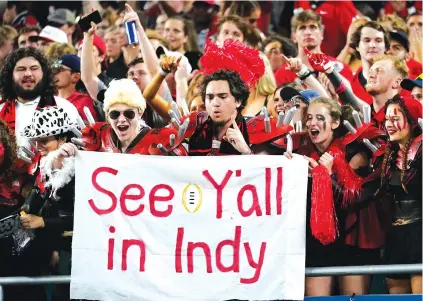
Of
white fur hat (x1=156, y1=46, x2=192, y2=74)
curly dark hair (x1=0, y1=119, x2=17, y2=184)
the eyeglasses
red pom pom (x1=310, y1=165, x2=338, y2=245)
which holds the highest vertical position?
white fur hat (x1=156, y1=46, x2=192, y2=74)

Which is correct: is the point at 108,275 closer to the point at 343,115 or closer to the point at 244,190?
the point at 244,190

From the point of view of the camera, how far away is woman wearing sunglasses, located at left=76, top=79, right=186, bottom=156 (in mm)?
8773

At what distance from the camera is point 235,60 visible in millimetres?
9094

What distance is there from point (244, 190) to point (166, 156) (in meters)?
0.53

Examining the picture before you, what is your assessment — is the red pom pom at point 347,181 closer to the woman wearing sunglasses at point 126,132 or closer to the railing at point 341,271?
the railing at point 341,271

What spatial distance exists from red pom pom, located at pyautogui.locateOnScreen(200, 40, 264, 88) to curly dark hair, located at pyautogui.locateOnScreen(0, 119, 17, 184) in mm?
1363

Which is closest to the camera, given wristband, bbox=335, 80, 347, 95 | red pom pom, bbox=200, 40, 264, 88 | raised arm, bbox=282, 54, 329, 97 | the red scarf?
red pom pom, bbox=200, 40, 264, 88

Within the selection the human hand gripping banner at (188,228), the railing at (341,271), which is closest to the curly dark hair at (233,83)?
the human hand gripping banner at (188,228)

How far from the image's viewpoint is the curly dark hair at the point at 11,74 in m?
10.4

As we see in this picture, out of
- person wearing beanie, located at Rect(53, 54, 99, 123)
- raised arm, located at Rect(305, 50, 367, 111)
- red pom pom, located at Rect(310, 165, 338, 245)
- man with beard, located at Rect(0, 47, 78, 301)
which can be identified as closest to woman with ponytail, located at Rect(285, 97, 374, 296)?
red pom pom, located at Rect(310, 165, 338, 245)

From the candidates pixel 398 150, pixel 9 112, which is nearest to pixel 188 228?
pixel 398 150

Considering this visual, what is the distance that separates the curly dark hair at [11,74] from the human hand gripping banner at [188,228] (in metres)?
2.06

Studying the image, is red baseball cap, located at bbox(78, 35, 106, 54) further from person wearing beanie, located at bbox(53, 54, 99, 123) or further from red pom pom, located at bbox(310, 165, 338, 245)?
red pom pom, located at bbox(310, 165, 338, 245)

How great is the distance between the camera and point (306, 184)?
830 cm
